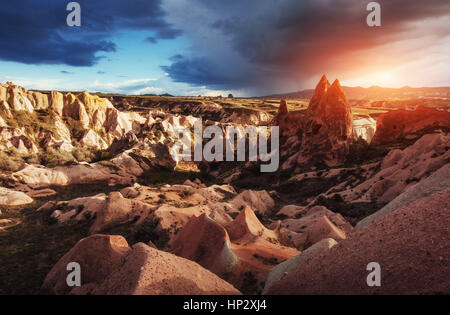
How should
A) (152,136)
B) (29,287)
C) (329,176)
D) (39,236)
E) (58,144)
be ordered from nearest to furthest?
(29,287) < (39,236) < (329,176) < (58,144) < (152,136)

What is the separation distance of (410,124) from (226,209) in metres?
52.7

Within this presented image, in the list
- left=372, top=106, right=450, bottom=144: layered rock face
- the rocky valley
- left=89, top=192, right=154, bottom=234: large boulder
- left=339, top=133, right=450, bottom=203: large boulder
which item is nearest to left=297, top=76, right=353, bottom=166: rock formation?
the rocky valley

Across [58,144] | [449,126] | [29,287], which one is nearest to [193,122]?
[58,144]

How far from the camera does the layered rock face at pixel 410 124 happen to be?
175 ft

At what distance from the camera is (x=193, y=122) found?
110750 mm

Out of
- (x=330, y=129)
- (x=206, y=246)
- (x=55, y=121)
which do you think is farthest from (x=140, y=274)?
(x=55, y=121)

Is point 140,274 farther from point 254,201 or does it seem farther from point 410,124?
point 410,124

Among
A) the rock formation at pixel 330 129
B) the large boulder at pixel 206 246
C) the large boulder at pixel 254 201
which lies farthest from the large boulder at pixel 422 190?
the rock formation at pixel 330 129

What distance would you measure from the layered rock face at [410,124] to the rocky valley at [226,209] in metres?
0.29

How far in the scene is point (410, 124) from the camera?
2264 inches

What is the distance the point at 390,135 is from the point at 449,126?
35.0 feet

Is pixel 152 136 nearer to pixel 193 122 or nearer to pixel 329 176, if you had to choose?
pixel 193 122

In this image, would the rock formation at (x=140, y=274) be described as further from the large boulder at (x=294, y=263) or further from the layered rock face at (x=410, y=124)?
the layered rock face at (x=410, y=124)

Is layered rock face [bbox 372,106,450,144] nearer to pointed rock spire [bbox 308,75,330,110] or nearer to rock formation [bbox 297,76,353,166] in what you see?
rock formation [bbox 297,76,353,166]
